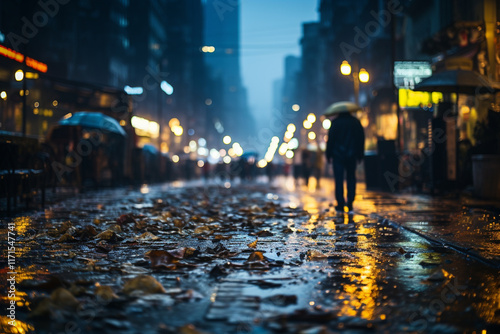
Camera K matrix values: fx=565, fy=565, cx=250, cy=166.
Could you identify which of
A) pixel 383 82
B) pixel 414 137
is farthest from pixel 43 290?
pixel 383 82

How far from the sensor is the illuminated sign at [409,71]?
23.1 meters

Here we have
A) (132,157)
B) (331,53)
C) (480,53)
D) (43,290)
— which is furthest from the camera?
(331,53)

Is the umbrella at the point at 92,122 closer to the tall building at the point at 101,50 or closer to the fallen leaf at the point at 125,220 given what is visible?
the tall building at the point at 101,50

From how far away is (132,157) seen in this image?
31344mm

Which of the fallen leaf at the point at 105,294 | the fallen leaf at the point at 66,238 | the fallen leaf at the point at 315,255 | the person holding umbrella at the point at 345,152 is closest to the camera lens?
the fallen leaf at the point at 105,294

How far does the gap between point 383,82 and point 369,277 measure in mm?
45743

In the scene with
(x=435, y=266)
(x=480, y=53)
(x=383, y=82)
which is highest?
(x=383, y=82)

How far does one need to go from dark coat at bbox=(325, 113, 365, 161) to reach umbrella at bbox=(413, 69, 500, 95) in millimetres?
4721

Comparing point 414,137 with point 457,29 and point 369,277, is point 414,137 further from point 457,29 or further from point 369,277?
point 369,277

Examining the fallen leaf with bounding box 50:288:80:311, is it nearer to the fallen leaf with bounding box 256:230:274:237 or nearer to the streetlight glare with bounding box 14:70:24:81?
the fallen leaf with bounding box 256:230:274:237

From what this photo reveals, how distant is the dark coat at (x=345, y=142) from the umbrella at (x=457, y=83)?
4721mm

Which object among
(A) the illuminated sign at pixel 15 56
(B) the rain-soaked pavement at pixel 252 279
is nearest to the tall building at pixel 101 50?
(A) the illuminated sign at pixel 15 56

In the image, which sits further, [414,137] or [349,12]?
[349,12]

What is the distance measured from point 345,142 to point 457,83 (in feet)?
16.9
